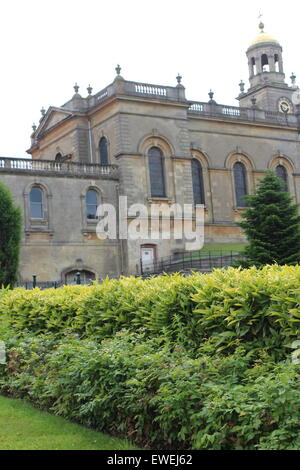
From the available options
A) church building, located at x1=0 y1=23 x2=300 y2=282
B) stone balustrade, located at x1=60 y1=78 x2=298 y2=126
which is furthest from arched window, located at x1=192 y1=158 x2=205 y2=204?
stone balustrade, located at x1=60 y1=78 x2=298 y2=126

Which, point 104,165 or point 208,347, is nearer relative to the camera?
point 208,347

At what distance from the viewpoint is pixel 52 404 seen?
424 inches

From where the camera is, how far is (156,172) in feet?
146

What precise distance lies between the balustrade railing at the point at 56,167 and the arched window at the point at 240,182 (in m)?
10.3

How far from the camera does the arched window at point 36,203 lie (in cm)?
4009

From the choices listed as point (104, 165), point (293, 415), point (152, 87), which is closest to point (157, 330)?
point (293, 415)

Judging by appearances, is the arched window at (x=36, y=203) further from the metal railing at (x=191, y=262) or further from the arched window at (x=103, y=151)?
the metal railing at (x=191, y=262)

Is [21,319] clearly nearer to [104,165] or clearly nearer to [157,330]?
[157,330]

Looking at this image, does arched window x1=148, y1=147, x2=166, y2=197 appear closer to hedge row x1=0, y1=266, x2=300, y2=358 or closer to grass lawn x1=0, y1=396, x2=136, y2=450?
hedge row x1=0, y1=266, x2=300, y2=358

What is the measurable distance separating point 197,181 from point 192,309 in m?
38.2

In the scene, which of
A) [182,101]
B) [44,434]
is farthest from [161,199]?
[44,434]

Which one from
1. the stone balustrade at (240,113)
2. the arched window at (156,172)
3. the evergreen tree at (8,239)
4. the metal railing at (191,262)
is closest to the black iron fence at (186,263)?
the metal railing at (191,262)

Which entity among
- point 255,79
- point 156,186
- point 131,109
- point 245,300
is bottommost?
point 245,300

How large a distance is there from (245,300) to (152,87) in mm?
37533
